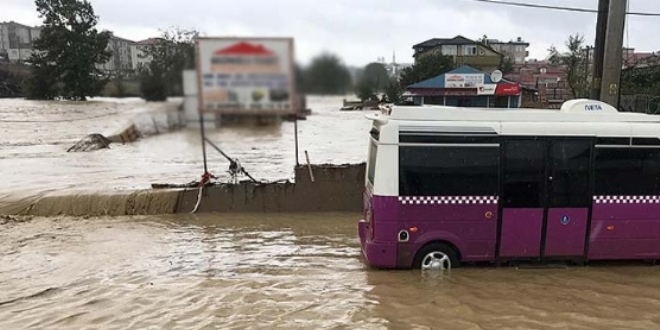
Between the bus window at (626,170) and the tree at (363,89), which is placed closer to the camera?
the tree at (363,89)

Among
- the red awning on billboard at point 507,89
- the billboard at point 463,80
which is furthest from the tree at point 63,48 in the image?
the red awning on billboard at point 507,89

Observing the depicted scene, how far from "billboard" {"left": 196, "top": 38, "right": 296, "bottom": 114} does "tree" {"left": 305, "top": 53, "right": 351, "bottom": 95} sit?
21 centimetres

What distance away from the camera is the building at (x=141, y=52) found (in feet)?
11.4

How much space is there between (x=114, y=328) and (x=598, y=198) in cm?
625

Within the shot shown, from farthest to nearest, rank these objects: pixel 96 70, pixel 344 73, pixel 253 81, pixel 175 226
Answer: pixel 175 226, pixel 96 70, pixel 344 73, pixel 253 81

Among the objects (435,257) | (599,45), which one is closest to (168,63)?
(435,257)

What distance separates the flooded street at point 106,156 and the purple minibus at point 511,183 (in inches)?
71.4

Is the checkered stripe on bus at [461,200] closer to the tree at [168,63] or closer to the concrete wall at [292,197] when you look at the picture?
→ the tree at [168,63]

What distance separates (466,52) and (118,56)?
14792mm

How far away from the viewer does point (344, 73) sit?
3139 millimetres

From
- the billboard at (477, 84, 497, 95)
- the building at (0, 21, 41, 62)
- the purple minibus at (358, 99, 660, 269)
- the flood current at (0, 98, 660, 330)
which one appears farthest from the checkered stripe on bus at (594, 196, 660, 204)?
the billboard at (477, 84, 497, 95)

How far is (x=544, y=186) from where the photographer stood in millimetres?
6582

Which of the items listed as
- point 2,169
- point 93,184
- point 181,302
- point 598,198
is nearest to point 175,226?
point 181,302

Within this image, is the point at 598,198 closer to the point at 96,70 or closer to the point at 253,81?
the point at 253,81
